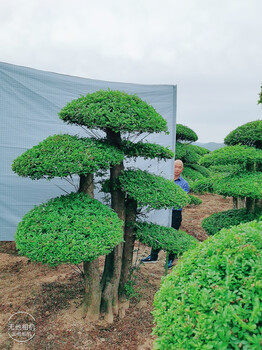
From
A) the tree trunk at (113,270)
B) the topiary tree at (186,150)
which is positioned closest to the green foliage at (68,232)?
the tree trunk at (113,270)

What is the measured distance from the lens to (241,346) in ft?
3.51

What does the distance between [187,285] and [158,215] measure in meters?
3.33

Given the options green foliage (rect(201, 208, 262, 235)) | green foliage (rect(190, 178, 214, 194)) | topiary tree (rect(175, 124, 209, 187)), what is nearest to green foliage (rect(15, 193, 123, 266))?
green foliage (rect(190, 178, 214, 194))

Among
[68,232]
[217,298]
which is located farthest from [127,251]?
[217,298]

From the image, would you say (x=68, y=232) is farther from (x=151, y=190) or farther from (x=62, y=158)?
(x=151, y=190)

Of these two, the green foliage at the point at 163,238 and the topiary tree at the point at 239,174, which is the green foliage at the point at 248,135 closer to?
the topiary tree at the point at 239,174

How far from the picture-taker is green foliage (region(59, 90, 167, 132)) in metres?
2.35

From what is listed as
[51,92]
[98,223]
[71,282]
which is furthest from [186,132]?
[98,223]

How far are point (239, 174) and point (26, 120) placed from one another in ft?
10.8

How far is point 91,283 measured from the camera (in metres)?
2.85

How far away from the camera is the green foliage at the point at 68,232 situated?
2.15 meters

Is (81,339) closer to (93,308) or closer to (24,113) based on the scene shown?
(93,308)

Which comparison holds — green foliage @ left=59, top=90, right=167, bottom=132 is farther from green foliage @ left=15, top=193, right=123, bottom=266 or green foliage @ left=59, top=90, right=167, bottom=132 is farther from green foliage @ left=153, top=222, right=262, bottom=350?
green foliage @ left=153, top=222, right=262, bottom=350

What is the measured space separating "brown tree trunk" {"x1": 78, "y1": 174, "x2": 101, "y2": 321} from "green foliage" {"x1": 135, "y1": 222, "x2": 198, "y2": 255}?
23.6 inches
